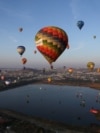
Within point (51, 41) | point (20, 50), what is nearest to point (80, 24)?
point (20, 50)

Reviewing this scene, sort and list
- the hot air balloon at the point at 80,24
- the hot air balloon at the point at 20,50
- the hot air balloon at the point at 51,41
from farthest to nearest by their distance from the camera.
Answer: the hot air balloon at the point at 80,24 → the hot air balloon at the point at 20,50 → the hot air balloon at the point at 51,41

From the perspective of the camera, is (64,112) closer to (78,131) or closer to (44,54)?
(78,131)

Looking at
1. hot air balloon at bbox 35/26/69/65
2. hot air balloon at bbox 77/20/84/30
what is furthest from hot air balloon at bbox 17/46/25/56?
hot air balloon at bbox 35/26/69/65

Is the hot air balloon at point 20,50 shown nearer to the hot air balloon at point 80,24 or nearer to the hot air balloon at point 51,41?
the hot air balloon at point 80,24

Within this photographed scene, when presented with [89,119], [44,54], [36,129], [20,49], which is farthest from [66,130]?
[20,49]

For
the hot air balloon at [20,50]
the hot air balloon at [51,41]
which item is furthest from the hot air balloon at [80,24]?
the hot air balloon at [51,41]

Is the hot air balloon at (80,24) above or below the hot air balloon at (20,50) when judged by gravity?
above

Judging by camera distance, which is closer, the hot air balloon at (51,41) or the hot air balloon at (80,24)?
the hot air balloon at (51,41)

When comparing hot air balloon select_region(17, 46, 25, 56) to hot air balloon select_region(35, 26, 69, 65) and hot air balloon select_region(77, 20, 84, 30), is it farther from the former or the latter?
hot air balloon select_region(35, 26, 69, 65)

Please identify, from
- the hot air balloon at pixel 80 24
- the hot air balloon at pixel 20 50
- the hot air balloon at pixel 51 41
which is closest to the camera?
the hot air balloon at pixel 51 41

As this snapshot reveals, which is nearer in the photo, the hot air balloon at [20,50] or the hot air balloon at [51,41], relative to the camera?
the hot air balloon at [51,41]
